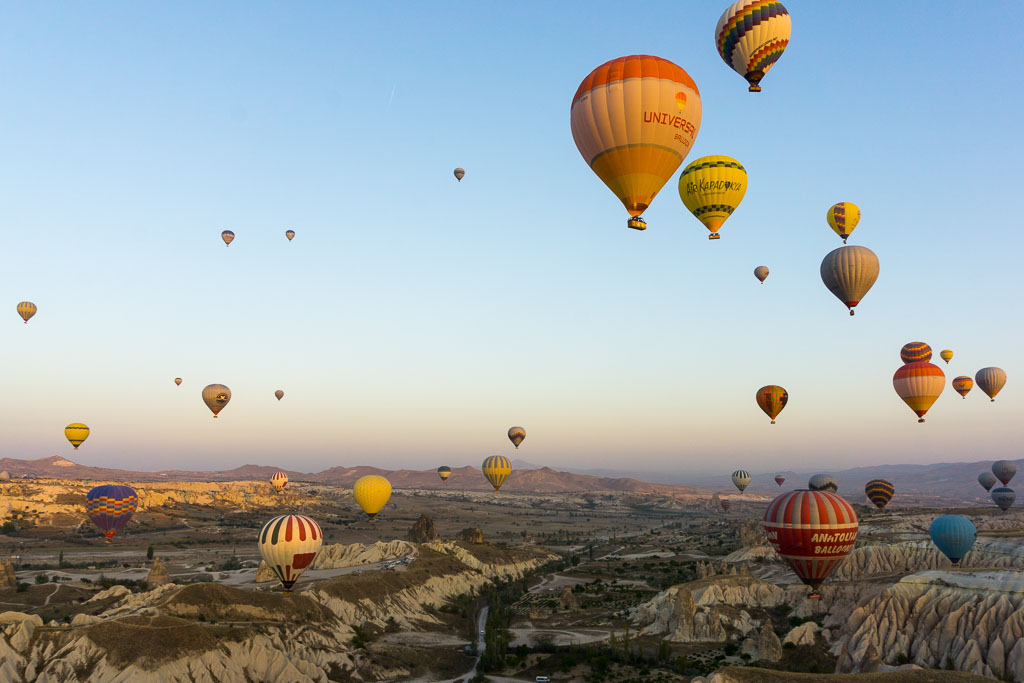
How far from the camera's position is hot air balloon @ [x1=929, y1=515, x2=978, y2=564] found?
63.7 metres

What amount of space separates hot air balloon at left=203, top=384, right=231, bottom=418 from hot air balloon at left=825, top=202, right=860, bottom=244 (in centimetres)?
7681

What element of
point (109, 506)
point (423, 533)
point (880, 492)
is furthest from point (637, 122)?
point (423, 533)

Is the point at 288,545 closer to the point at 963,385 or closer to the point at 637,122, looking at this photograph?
the point at 637,122

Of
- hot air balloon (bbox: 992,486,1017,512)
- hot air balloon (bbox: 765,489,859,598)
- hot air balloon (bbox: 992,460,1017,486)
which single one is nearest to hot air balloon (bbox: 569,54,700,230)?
hot air balloon (bbox: 765,489,859,598)

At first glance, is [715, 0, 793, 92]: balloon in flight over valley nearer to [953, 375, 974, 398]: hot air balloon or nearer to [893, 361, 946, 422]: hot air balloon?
[893, 361, 946, 422]: hot air balloon

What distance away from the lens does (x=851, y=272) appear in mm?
57062

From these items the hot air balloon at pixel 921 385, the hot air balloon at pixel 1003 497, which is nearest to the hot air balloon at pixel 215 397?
the hot air balloon at pixel 921 385

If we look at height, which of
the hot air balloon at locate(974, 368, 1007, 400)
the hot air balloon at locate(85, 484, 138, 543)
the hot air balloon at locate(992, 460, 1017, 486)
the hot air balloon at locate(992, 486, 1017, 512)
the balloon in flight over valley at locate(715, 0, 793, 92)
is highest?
the balloon in flight over valley at locate(715, 0, 793, 92)

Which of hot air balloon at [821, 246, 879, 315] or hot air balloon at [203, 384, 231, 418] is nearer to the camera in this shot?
hot air balloon at [821, 246, 879, 315]

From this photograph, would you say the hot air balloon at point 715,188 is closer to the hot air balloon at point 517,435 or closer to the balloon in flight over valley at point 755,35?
the balloon in flight over valley at point 755,35

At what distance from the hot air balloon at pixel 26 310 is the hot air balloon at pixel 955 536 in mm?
116381

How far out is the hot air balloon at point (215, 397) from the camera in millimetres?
93688

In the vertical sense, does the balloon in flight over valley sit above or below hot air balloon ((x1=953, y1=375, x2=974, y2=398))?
above

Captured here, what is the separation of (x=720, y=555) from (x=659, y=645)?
6277cm
